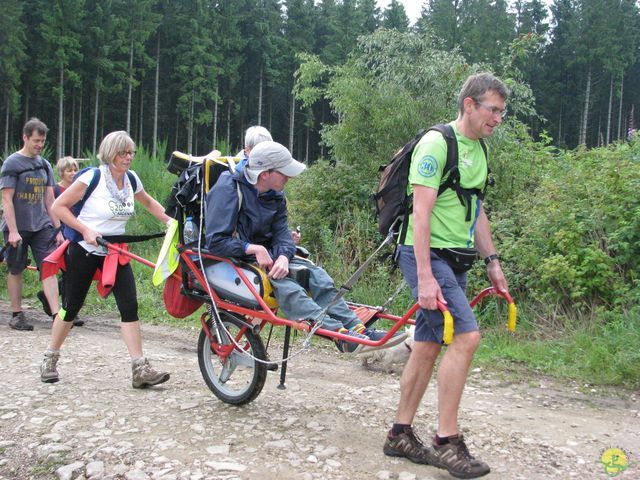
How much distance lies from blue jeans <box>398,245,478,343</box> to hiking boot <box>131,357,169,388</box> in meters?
2.37

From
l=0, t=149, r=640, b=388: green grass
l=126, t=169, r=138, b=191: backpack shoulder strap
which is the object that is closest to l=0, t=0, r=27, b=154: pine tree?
l=0, t=149, r=640, b=388: green grass

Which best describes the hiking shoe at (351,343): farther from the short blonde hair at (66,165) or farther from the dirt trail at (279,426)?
the short blonde hair at (66,165)

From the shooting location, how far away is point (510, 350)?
6.33 metres

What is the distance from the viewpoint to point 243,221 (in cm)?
459

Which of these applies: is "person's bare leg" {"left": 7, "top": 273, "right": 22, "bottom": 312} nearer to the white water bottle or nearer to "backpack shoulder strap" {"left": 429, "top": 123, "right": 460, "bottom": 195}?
the white water bottle

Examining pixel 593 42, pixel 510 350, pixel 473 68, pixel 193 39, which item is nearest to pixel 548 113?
pixel 593 42

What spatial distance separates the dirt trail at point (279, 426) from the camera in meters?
3.77

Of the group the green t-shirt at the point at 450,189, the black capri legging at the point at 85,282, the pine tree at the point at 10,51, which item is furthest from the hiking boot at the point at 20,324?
the pine tree at the point at 10,51

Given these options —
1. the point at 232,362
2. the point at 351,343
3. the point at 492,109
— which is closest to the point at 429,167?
the point at 492,109

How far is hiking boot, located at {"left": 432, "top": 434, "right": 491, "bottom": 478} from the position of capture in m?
3.48

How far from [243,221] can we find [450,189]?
1626mm

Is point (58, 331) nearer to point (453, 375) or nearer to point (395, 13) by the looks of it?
point (453, 375)

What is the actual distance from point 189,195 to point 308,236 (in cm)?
543

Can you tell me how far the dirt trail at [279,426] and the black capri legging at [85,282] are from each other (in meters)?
0.63
